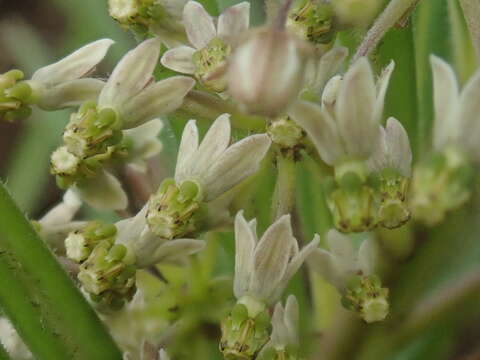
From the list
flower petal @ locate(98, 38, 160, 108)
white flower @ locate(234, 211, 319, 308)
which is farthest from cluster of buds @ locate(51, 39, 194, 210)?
white flower @ locate(234, 211, 319, 308)

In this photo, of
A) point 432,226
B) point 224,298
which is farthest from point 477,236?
point 224,298

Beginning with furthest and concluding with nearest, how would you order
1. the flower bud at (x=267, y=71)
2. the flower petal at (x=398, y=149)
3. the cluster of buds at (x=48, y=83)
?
the cluster of buds at (x=48, y=83) < the flower petal at (x=398, y=149) < the flower bud at (x=267, y=71)

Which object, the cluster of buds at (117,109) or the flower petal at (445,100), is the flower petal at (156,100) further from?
the flower petal at (445,100)

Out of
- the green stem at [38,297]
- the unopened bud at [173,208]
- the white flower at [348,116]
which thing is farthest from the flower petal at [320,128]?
the green stem at [38,297]

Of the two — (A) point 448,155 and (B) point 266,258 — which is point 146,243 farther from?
(A) point 448,155

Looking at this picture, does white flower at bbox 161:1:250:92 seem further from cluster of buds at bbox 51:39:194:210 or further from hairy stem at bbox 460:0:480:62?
hairy stem at bbox 460:0:480:62

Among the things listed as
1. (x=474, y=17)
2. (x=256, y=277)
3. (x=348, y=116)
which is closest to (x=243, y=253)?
(x=256, y=277)

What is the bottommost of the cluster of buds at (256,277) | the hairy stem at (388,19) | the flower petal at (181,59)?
the cluster of buds at (256,277)
